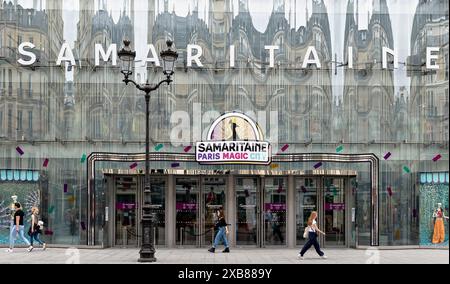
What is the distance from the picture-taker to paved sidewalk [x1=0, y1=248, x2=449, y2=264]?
20000mm

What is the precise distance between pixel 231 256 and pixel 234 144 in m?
3.90

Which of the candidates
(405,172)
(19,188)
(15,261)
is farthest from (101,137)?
(405,172)

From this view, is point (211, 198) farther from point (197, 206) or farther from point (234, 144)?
point (234, 144)

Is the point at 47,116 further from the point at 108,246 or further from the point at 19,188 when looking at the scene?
the point at 108,246

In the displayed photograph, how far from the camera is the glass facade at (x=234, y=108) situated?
24078 millimetres

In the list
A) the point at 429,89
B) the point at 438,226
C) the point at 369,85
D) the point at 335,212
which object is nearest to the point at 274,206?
the point at 335,212

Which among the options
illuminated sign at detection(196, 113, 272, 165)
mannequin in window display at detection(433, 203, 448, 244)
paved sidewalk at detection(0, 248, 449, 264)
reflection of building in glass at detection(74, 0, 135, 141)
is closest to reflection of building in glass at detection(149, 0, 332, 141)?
illuminated sign at detection(196, 113, 272, 165)

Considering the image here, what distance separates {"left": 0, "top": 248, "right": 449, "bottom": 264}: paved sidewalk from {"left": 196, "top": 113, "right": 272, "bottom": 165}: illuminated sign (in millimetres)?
3190

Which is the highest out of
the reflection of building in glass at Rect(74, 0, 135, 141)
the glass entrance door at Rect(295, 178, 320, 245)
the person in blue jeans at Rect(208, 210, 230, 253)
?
the reflection of building in glass at Rect(74, 0, 135, 141)

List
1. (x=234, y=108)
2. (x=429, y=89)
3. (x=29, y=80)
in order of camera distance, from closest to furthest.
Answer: (x=29, y=80)
(x=234, y=108)
(x=429, y=89)

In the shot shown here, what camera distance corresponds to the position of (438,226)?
24188 millimetres

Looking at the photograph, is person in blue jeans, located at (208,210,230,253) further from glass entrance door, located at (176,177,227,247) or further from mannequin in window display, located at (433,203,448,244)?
mannequin in window display, located at (433,203,448,244)

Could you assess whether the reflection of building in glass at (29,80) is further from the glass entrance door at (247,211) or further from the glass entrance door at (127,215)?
the glass entrance door at (247,211)

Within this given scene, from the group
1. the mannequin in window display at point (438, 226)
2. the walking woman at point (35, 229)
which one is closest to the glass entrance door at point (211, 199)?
the walking woman at point (35, 229)
